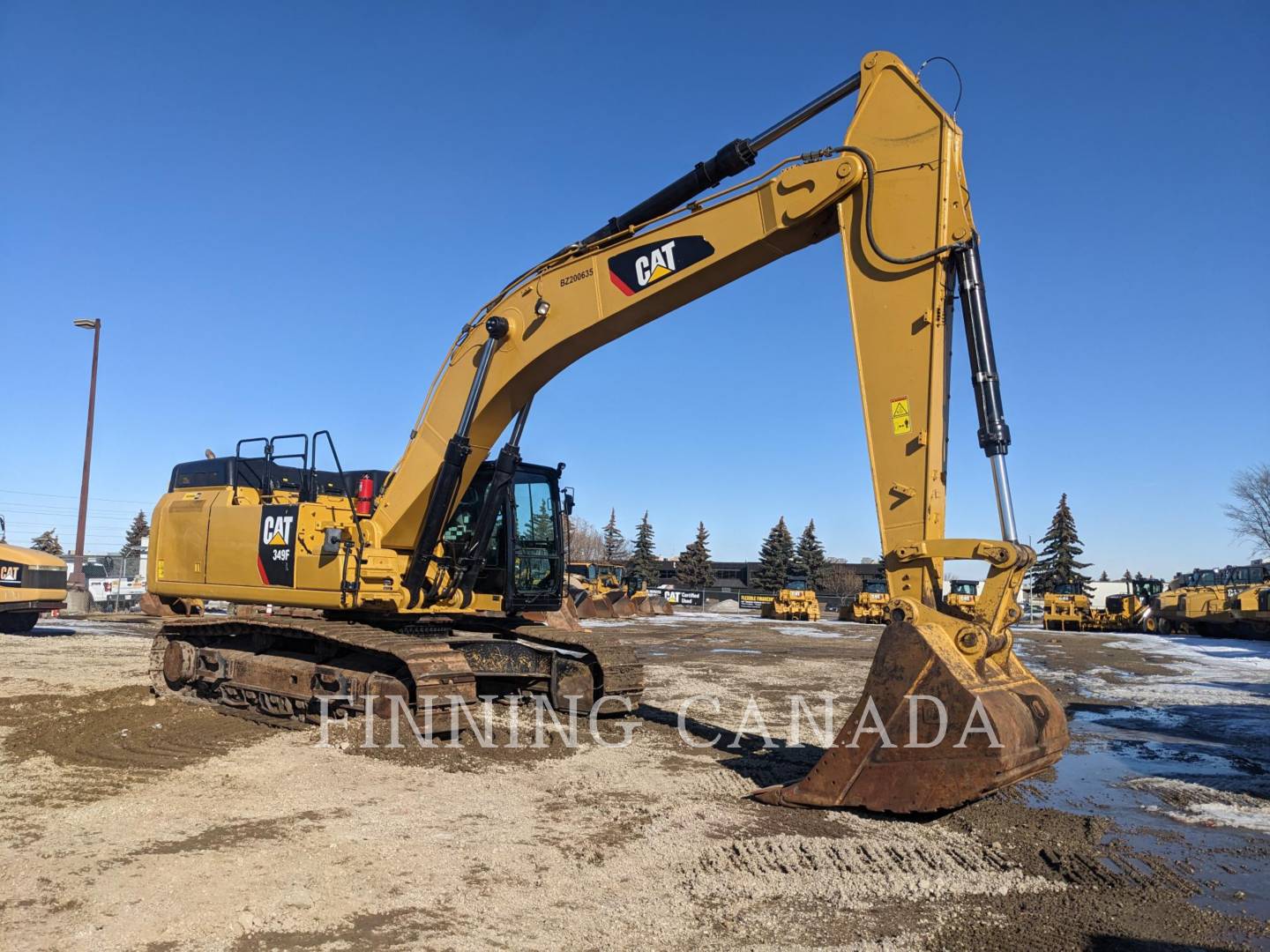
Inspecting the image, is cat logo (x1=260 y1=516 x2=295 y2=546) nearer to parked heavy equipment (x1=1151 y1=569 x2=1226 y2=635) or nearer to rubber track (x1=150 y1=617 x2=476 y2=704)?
rubber track (x1=150 y1=617 x2=476 y2=704)

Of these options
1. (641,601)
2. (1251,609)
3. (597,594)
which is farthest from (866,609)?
(1251,609)

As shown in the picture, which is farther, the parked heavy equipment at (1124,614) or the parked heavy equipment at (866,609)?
the parked heavy equipment at (866,609)

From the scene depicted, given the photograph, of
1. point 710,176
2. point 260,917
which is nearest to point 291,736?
point 260,917

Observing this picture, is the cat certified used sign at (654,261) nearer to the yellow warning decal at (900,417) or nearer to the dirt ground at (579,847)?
the yellow warning decal at (900,417)

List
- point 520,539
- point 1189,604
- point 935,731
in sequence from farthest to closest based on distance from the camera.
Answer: point 1189,604 < point 520,539 < point 935,731

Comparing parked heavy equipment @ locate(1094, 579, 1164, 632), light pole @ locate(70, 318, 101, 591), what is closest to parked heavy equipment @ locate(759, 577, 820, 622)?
parked heavy equipment @ locate(1094, 579, 1164, 632)

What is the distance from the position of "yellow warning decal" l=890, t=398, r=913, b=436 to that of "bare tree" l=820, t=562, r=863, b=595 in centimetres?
7145

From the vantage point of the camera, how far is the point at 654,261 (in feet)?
24.5

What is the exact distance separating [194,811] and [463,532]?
405 cm

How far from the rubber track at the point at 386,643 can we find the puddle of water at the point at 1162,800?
463 centimetres

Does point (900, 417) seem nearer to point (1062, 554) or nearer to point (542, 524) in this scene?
point (542, 524)

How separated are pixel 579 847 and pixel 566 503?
16.7 ft

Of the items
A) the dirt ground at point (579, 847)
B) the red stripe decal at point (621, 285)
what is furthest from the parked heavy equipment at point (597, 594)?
the red stripe decal at point (621, 285)

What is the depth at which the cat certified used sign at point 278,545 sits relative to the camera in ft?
30.9
